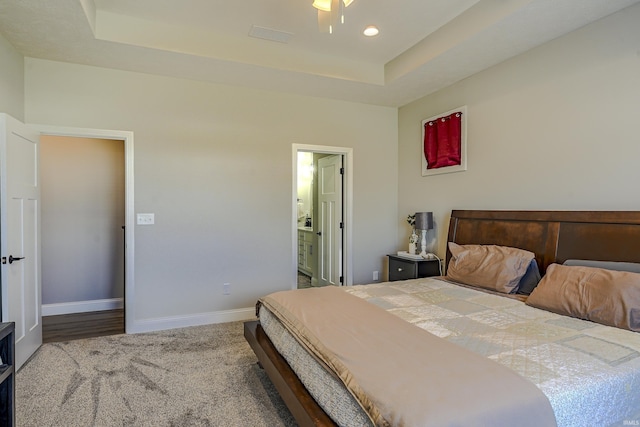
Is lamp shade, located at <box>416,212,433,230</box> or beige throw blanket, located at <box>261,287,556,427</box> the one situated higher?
lamp shade, located at <box>416,212,433,230</box>

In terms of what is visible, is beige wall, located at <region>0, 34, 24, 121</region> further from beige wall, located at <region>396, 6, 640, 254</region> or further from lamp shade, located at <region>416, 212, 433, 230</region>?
beige wall, located at <region>396, 6, 640, 254</region>

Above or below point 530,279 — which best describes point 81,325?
below

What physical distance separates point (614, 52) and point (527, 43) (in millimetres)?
646

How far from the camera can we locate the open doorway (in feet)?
14.2

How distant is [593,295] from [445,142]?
232 centimetres

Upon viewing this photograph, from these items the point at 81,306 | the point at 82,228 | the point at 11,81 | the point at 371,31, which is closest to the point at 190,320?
the point at 81,306

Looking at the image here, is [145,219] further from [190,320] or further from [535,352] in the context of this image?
[535,352]

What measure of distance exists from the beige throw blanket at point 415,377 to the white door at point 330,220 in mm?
2801

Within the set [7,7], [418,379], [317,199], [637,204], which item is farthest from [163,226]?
[637,204]

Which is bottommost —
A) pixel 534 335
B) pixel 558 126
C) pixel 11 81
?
pixel 534 335

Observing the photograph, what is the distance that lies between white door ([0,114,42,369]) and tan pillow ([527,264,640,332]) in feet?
12.9

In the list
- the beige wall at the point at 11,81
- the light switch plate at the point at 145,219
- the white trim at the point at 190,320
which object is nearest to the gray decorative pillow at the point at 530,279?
the white trim at the point at 190,320

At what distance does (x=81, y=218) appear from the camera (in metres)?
4.46

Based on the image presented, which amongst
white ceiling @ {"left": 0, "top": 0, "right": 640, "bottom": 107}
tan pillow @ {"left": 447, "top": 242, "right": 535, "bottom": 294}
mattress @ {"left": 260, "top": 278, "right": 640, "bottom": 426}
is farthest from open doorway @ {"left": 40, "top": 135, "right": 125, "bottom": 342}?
tan pillow @ {"left": 447, "top": 242, "right": 535, "bottom": 294}
